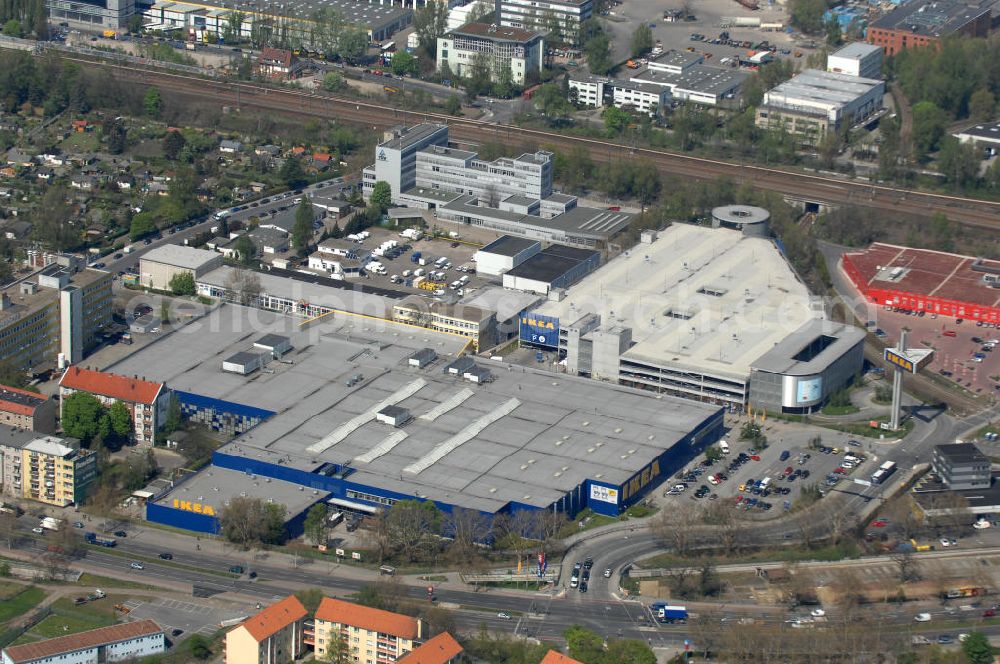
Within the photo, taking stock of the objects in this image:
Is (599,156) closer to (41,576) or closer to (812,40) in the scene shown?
(812,40)

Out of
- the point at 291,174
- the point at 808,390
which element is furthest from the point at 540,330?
the point at 291,174

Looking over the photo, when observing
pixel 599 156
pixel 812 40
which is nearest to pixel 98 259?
pixel 599 156

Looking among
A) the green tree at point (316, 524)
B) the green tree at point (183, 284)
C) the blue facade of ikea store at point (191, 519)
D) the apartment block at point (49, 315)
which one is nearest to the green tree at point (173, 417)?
the blue facade of ikea store at point (191, 519)

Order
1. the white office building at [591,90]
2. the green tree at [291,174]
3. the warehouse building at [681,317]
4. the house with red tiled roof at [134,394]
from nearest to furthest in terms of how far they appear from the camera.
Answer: the house with red tiled roof at [134,394] → the warehouse building at [681,317] → the green tree at [291,174] → the white office building at [591,90]

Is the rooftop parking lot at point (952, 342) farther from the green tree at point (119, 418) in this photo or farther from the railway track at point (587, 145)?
the green tree at point (119, 418)

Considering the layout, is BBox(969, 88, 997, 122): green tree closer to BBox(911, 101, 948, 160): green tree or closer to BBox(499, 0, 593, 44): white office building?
BBox(911, 101, 948, 160): green tree

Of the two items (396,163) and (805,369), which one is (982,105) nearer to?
(396,163)
